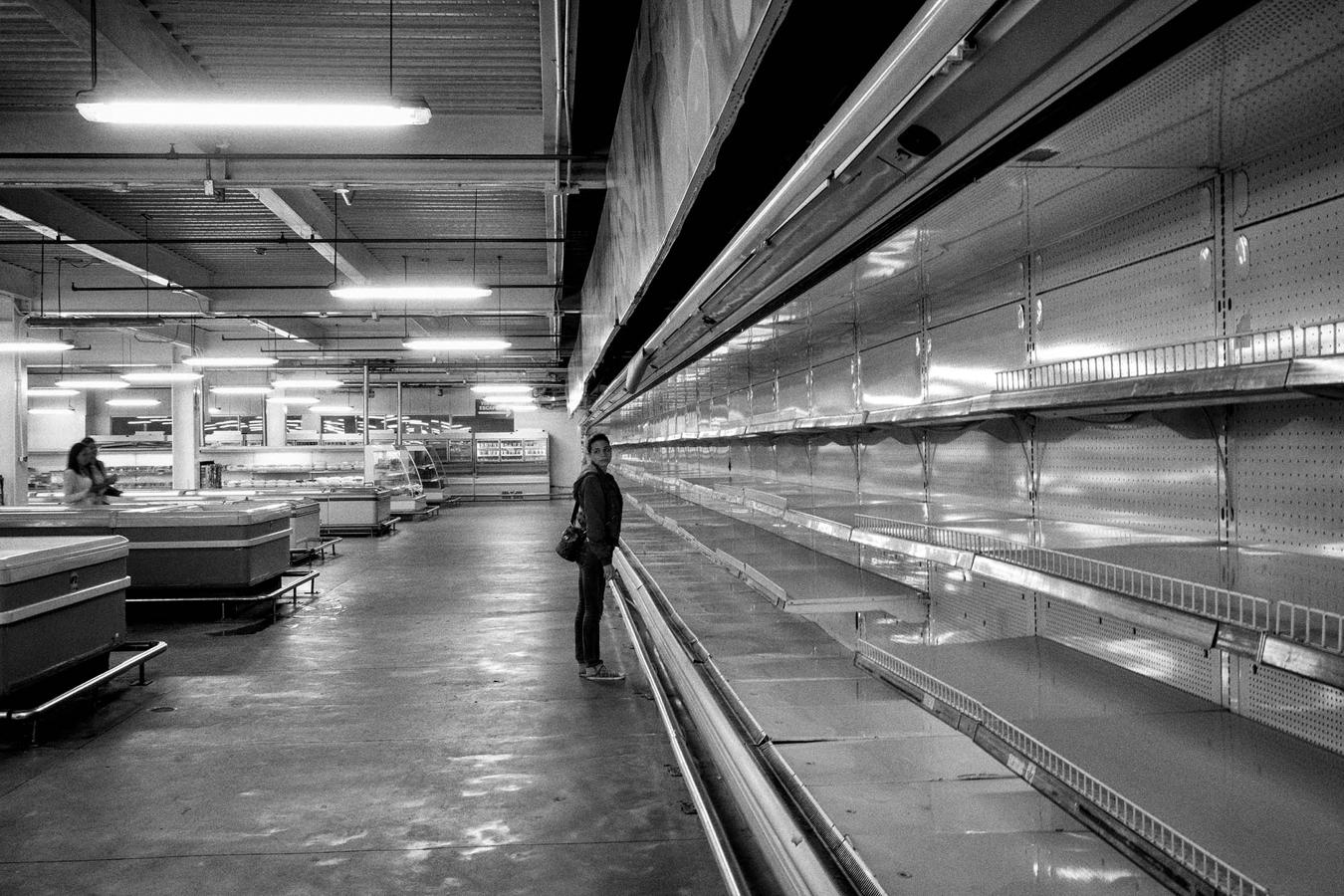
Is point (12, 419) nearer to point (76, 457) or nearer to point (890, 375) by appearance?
point (76, 457)

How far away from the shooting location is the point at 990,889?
4.92 feet

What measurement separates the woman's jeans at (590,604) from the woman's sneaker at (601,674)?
3 centimetres

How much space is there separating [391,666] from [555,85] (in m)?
4.14

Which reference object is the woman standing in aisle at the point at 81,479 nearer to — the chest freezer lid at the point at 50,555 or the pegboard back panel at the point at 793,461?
the chest freezer lid at the point at 50,555

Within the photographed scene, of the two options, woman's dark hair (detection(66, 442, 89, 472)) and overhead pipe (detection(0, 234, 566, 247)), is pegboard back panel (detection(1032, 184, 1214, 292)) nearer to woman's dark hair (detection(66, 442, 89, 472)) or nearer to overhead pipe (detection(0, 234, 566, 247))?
overhead pipe (detection(0, 234, 566, 247))

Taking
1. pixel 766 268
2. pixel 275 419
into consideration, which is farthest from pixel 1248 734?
pixel 275 419

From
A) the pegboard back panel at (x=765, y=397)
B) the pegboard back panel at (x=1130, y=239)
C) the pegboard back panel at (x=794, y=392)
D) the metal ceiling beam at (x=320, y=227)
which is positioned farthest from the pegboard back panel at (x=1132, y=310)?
the metal ceiling beam at (x=320, y=227)

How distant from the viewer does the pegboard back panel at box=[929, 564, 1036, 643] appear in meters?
2.43

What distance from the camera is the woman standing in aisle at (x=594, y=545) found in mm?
5379

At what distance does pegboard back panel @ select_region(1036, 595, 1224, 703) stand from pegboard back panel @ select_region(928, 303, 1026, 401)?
741mm

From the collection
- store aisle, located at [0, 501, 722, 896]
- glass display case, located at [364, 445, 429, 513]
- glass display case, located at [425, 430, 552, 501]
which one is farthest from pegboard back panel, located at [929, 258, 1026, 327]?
glass display case, located at [425, 430, 552, 501]

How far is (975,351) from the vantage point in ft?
9.29

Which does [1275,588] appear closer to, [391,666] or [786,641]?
[786,641]

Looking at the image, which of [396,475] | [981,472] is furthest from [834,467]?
[396,475]
